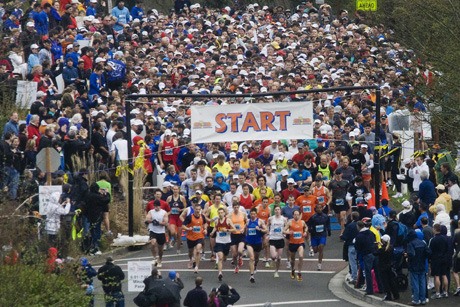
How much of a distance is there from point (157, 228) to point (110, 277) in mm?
5651

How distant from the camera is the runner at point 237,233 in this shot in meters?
31.0

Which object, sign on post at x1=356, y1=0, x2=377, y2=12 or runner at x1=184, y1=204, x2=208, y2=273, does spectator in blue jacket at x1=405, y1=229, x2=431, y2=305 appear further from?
sign on post at x1=356, y1=0, x2=377, y2=12

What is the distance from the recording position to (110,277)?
26.0 metres

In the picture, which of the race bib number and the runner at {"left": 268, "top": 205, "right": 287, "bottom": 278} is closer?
the runner at {"left": 268, "top": 205, "right": 287, "bottom": 278}

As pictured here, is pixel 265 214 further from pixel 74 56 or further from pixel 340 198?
pixel 74 56

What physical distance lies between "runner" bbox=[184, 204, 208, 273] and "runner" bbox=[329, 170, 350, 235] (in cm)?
364

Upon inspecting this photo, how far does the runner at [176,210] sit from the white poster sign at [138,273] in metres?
6.34

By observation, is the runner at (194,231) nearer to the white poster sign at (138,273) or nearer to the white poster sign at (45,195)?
the white poster sign at (45,195)

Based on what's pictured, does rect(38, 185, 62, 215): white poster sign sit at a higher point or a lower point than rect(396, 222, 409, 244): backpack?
higher

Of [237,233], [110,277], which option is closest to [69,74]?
[237,233]

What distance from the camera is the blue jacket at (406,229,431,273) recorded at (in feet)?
90.7

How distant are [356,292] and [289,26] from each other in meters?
25.2

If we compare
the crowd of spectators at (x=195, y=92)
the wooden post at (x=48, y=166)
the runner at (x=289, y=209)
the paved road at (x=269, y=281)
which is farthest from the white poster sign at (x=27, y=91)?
the runner at (x=289, y=209)

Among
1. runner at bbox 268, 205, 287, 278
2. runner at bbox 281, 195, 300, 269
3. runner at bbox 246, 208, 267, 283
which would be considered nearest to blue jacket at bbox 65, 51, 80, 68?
runner at bbox 281, 195, 300, 269
